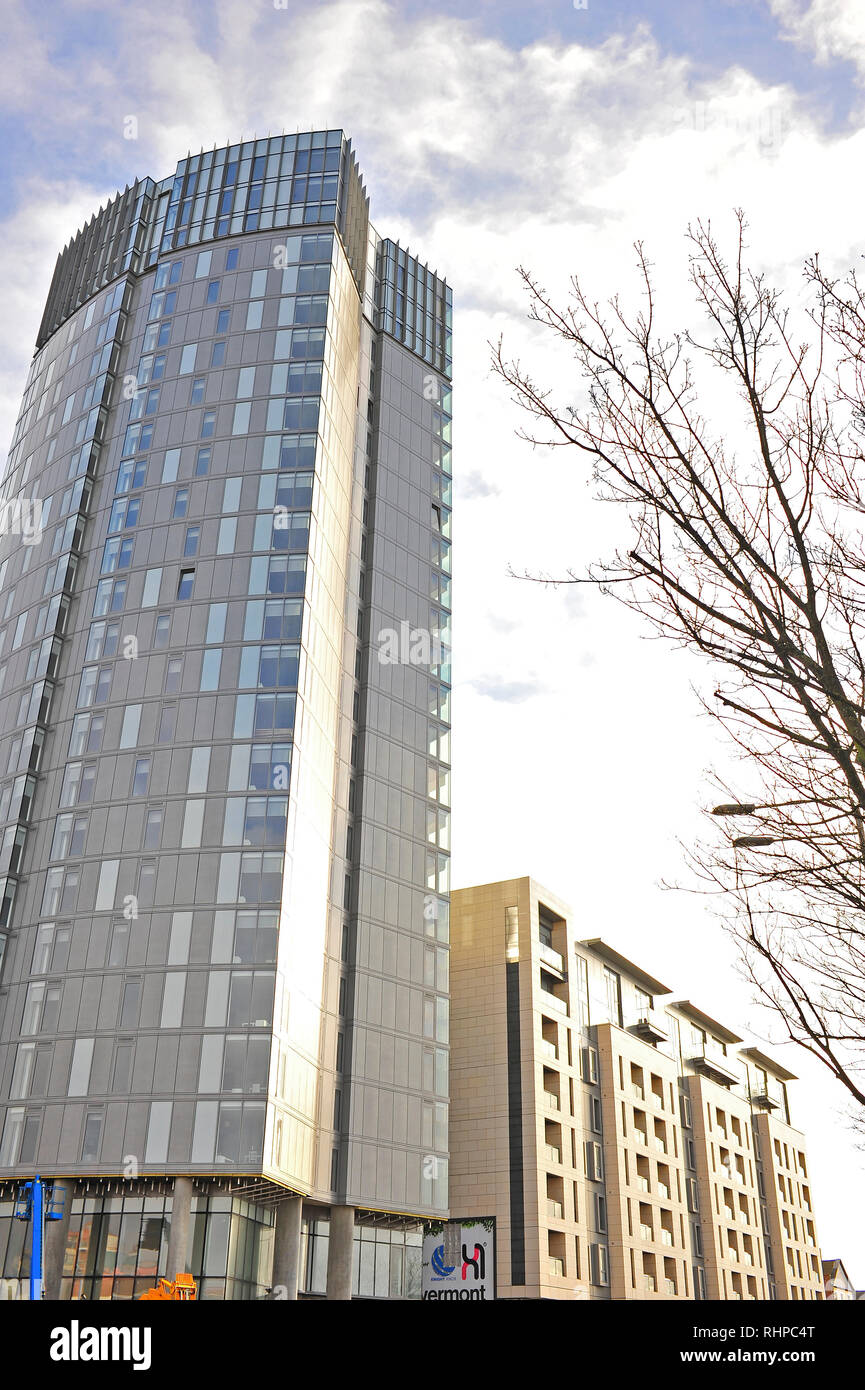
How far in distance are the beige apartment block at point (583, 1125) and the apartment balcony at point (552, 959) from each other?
15 centimetres

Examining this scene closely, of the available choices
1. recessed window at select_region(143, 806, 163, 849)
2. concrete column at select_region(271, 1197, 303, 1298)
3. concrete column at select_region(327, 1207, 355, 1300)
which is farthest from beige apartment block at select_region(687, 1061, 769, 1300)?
recessed window at select_region(143, 806, 163, 849)

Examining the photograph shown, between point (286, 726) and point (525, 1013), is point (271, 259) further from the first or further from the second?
point (525, 1013)

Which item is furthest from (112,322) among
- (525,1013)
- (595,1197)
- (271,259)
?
(595,1197)

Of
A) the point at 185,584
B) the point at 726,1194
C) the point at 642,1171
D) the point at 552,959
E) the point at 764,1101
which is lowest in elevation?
the point at 642,1171

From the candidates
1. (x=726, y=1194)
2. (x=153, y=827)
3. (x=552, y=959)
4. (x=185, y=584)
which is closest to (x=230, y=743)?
(x=153, y=827)

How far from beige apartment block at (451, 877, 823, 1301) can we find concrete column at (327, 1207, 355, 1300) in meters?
9.35

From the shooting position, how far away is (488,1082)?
2306 inches

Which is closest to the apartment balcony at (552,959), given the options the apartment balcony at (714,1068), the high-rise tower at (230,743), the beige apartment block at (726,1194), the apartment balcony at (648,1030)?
the high-rise tower at (230,743)

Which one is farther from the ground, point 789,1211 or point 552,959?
point 552,959

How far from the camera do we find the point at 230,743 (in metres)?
50.2

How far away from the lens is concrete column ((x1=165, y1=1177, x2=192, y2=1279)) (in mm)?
41094

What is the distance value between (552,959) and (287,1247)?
23.4m

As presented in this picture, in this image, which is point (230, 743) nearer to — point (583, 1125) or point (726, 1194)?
point (583, 1125)
